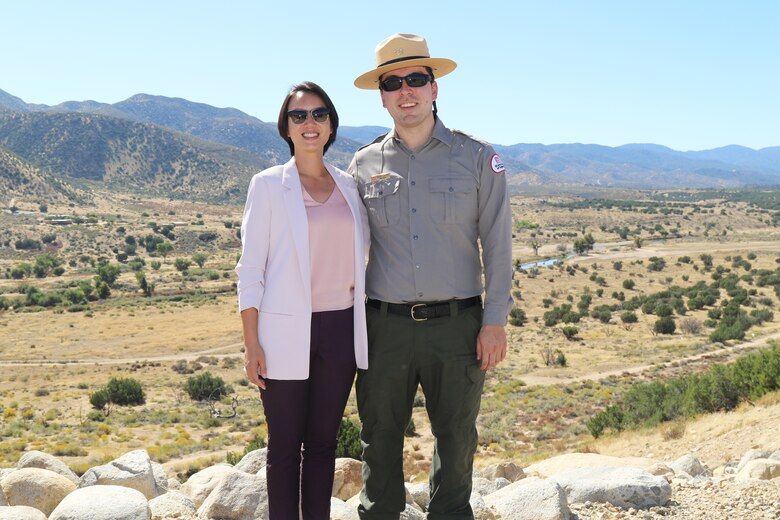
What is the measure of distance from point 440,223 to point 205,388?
25.7m

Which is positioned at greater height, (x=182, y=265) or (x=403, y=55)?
(x=403, y=55)

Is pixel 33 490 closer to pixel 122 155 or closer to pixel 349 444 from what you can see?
pixel 349 444

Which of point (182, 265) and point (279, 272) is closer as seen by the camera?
point (279, 272)

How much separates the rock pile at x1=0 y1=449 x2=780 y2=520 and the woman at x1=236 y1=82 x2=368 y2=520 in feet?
3.89

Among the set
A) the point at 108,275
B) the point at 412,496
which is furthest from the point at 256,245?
the point at 108,275

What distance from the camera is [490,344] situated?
3576mm

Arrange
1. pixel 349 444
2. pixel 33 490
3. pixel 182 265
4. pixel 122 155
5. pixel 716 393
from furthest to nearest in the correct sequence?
pixel 122 155
pixel 182 265
pixel 716 393
pixel 349 444
pixel 33 490

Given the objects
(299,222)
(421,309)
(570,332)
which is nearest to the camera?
(299,222)

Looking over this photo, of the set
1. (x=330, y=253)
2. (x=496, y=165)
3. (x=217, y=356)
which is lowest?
(x=217, y=356)

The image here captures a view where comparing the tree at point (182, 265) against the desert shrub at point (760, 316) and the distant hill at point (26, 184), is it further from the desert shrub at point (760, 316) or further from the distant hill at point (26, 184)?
the desert shrub at point (760, 316)

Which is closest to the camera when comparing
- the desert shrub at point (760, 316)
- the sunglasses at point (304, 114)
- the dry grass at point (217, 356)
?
the sunglasses at point (304, 114)

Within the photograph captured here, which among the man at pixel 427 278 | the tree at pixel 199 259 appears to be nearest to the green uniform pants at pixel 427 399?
the man at pixel 427 278

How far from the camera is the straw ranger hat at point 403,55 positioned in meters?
3.66

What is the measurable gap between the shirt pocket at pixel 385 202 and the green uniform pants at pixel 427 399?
0.50 metres
